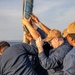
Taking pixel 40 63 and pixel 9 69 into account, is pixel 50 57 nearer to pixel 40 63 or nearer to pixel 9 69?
pixel 40 63

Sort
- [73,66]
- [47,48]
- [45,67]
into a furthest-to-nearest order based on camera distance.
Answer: [47,48], [45,67], [73,66]

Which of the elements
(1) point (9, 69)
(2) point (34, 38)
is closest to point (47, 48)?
(2) point (34, 38)

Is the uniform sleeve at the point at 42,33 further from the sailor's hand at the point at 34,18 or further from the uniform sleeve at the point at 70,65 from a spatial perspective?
the uniform sleeve at the point at 70,65

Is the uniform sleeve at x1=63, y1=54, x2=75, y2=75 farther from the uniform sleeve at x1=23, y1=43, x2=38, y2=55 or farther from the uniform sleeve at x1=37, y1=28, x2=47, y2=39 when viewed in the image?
the uniform sleeve at x1=37, y1=28, x2=47, y2=39

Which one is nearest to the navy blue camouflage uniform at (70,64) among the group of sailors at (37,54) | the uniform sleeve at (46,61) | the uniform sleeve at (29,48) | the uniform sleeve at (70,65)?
the uniform sleeve at (70,65)

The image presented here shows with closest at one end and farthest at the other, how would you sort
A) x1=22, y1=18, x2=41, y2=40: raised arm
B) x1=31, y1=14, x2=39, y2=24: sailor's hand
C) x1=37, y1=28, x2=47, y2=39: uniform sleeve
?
x1=22, y1=18, x2=41, y2=40: raised arm
x1=31, y1=14, x2=39, y2=24: sailor's hand
x1=37, y1=28, x2=47, y2=39: uniform sleeve

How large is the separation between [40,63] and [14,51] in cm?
57

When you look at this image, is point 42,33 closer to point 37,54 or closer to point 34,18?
point 34,18

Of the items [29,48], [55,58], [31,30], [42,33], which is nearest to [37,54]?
[29,48]

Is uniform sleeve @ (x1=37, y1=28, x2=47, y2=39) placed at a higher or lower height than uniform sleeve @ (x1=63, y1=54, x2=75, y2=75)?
higher

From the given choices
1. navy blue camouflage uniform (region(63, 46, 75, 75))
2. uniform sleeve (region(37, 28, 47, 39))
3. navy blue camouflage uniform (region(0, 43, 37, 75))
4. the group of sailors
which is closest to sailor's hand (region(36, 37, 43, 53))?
the group of sailors

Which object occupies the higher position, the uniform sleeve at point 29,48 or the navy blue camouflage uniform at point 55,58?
the uniform sleeve at point 29,48

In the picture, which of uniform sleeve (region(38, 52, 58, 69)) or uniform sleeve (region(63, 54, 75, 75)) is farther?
uniform sleeve (region(38, 52, 58, 69))

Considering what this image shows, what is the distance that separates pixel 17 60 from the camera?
27.7 ft
